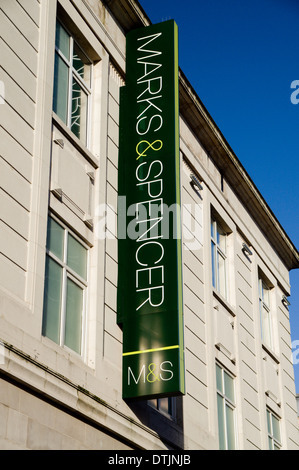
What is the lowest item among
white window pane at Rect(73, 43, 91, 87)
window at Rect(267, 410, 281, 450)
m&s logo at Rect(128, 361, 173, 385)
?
m&s logo at Rect(128, 361, 173, 385)

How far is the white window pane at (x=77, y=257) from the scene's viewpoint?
47.1 feet

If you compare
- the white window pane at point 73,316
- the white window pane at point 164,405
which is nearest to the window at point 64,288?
the white window pane at point 73,316

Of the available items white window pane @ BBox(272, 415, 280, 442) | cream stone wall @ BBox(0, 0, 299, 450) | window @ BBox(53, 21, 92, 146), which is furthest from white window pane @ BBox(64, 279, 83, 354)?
white window pane @ BBox(272, 415, 280, 442)

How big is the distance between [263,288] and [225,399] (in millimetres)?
6552

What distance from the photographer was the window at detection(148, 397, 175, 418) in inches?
631

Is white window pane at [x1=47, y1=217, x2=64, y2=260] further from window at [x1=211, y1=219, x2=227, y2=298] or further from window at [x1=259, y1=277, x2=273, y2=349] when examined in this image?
window at [x1=259, y1=277, x2=273, y2=349]

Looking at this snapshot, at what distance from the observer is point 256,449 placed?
20.8 m

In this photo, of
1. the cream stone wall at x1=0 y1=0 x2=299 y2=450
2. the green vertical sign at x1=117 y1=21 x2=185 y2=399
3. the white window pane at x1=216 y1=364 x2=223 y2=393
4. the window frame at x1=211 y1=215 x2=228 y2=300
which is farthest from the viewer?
the window frame at x1=211 y1=215 x2=228 y2=300

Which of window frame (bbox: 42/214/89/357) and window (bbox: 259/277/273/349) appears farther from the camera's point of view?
window (bbox: 259/277/273/349)

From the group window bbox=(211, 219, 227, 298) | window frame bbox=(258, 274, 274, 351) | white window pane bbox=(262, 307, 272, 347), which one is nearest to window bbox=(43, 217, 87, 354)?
window bbox=(211, 219, 227, 298)

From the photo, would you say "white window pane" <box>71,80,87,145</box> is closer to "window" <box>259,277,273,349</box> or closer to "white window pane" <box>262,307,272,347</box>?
"window" <box>259,277,273,349</box>

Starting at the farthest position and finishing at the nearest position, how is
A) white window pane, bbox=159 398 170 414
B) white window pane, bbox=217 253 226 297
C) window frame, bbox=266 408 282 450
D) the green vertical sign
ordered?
window frame, bbox=266 408 282 450 < white window pane, bbox=217 253 226 297 < white window pane, bbox=159 398 170 414 < the green vertical sign

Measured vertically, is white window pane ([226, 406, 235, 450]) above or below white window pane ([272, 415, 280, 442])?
below

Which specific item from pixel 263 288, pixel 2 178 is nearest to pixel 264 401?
pixel 263 288
